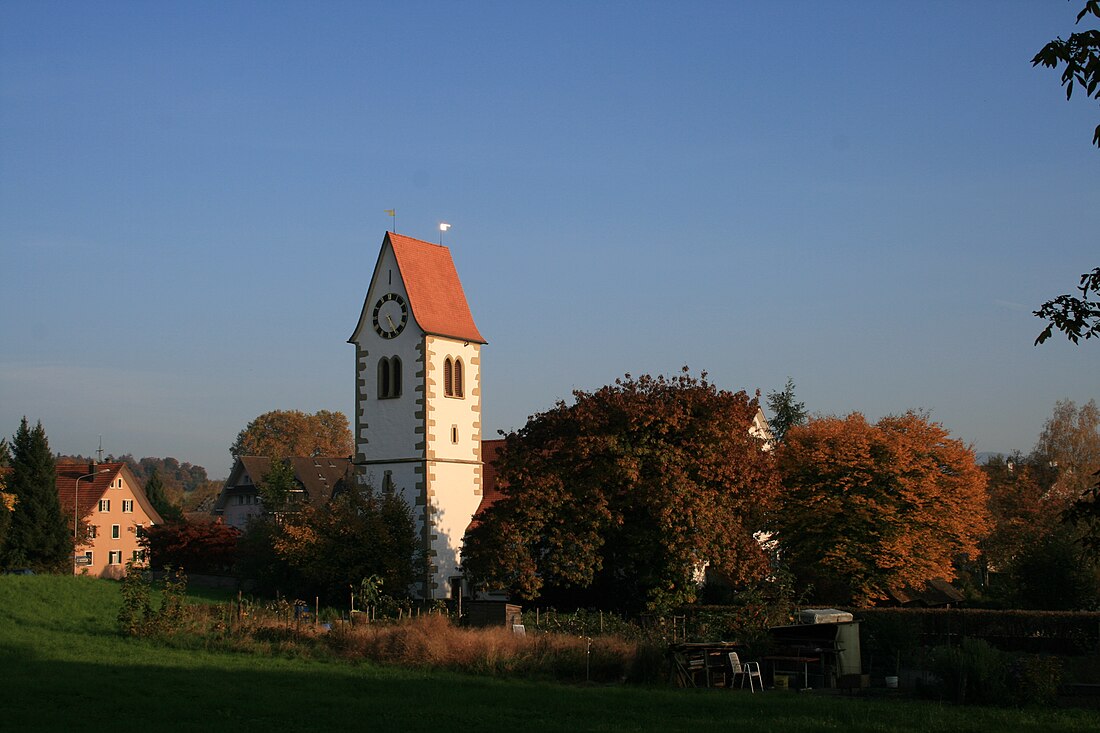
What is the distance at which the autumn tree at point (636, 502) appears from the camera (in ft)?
124

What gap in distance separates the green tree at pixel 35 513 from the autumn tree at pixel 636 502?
32529 mm

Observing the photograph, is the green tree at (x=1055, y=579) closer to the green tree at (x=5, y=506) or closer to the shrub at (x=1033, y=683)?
the shrub at (x=1033, y=683)

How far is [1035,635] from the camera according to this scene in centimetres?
3931

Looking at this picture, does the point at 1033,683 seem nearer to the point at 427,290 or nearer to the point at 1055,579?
the point at 1055,579

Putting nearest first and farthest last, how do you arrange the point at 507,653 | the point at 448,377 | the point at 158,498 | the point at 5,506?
the point at 507,653, the point at 448,377, the point at 5,506, the point at 158,498

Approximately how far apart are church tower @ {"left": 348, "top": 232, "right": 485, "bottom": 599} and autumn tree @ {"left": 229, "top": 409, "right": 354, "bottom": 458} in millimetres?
73112

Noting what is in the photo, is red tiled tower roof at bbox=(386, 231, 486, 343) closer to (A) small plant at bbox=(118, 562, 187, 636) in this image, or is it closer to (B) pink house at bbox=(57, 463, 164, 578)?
(A) small plant at bbox=(118, 562, 187, 636)

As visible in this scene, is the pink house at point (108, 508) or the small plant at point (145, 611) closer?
the small plant at point (145, 611)

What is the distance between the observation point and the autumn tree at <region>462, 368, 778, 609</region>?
124 feet

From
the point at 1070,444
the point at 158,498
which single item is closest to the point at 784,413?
the point at 1070,444

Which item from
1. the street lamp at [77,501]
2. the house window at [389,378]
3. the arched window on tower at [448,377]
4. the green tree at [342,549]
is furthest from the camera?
the street lamp at [77,501]

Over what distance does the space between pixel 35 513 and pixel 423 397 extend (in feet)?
88.7

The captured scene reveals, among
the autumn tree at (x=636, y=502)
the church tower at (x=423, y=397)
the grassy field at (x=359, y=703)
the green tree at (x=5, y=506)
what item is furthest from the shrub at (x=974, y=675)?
the green tree at (x=5, y=506)

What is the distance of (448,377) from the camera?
49.1 meters
